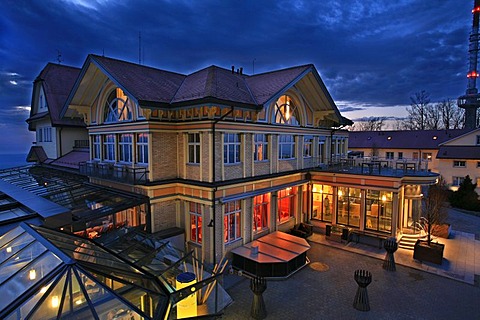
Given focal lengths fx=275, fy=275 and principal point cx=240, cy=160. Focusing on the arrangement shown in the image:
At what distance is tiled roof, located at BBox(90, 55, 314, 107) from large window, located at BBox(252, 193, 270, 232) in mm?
4832

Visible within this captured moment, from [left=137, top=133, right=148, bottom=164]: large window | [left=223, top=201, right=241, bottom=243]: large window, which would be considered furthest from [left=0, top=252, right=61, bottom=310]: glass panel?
[left=223, top=201, right=241, bottom=243]: large window

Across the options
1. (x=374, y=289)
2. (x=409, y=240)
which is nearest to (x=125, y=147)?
(x=374, y=289)

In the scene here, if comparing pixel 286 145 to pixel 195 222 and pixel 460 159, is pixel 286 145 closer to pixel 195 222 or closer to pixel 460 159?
pixel 195 222

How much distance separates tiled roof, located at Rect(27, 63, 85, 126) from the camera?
19.8m

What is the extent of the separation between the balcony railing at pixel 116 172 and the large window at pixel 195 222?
7.80 ft

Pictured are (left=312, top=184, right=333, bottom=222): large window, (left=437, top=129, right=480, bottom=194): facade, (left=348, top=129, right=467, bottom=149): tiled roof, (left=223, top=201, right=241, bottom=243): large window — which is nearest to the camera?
(left=223, top=201, right=241, bottom=243): large window

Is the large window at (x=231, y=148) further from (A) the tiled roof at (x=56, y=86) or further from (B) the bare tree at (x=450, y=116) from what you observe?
(B) the bare tree at (x=450, y=116)

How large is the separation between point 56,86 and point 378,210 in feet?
78.8

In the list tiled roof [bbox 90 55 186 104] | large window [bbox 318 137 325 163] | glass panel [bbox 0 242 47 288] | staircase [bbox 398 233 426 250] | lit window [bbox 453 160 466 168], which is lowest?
staircase [bbox 398 233 426 250]

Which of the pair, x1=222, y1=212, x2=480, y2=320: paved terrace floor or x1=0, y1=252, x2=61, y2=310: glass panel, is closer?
x1=0, y1=252, x2=61, y2=310: glass panel

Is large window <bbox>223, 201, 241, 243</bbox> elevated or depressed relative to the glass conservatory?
depressed

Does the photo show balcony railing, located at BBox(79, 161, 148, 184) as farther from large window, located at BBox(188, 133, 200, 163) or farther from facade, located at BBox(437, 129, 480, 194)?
facade, located at BBox(437, 129, 480, 194)

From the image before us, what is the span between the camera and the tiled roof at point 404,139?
122ft

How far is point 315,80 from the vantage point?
51.2 ft
